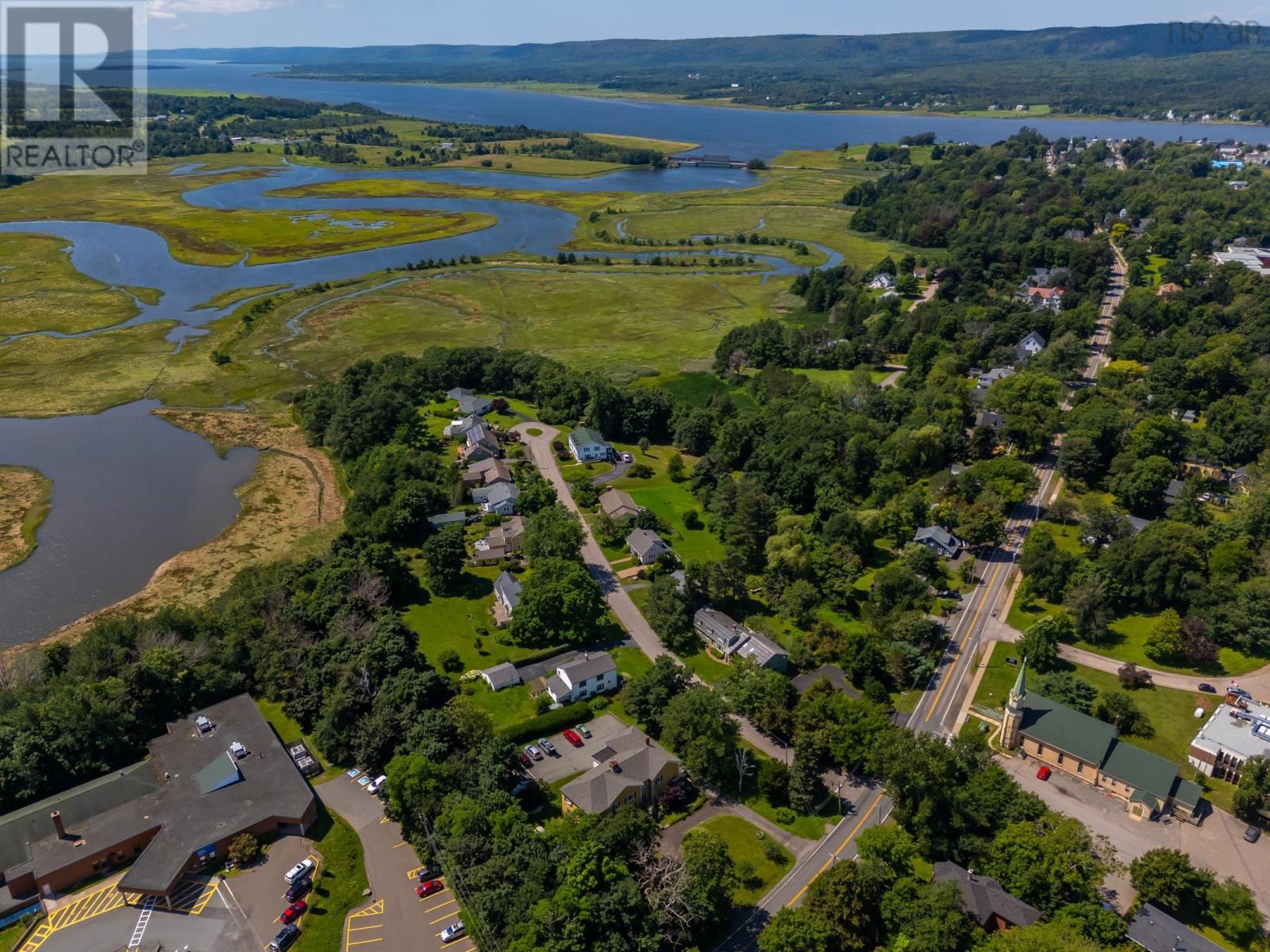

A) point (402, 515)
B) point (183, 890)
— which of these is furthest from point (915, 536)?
point (183, 890)

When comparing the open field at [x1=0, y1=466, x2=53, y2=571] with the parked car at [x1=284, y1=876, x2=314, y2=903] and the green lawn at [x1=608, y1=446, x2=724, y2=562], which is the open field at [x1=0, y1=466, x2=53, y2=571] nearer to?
the parked car at [x1=284, y1=876, x2=314, y2=903]

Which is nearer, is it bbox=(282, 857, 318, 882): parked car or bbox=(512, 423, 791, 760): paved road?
bbox=(282, 857, 318, 882): parked car

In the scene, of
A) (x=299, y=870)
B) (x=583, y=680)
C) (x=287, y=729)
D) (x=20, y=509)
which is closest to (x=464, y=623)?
(x=583, y=680)

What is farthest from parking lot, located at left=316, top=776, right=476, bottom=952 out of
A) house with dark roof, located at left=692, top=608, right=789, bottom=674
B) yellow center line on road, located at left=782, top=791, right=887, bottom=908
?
house with dark roof, located at left=692, top=608, right=789, bottom=674

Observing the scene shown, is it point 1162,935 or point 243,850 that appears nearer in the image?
point 1162,935

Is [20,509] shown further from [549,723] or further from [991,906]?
[991,906]

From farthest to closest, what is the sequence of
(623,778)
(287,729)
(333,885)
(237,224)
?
(237,224)
(287,729)
(623,778)
(333,885)
